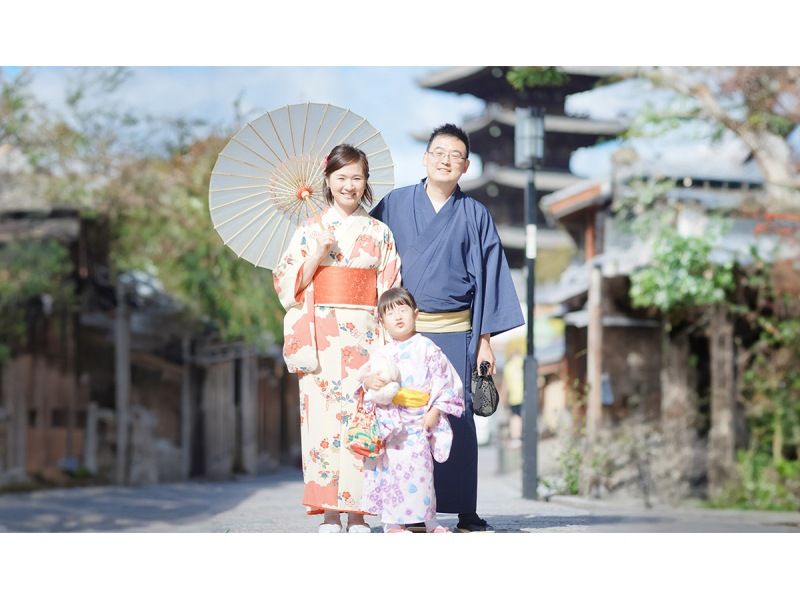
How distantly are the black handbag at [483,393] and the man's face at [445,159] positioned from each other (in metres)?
0.79

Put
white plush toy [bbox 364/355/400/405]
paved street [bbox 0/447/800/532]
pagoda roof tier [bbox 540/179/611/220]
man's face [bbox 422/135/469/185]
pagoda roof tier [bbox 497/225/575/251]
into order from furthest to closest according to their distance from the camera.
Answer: pagoda roof tier [bbox 497/225/575/251] < pagoda roof tier [bbox 540/179/611/220] < paved street [bbox 0/447/800/532] < man's face [bbox 422/135/469/185] < white plush toy [bbox 364/355/400/405]

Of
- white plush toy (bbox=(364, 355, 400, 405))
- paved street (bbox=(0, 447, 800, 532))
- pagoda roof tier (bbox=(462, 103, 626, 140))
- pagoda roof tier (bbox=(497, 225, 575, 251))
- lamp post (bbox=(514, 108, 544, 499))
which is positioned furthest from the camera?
pagoda roof tier (bbox=(497, 225, 575, 251))

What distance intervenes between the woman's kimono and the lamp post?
3221mm

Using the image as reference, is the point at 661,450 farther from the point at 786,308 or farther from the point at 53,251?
the point at 53,251

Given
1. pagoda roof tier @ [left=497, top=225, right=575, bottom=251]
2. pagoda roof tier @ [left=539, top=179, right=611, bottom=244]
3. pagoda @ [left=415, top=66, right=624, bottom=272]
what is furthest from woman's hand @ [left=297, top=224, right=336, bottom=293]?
pagoda roof tier @ [left=497, top=225, right=575, bottom=251]

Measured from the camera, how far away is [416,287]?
4324 millimetres

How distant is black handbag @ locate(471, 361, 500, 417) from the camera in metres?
4.16

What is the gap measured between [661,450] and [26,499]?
7072 millimetres

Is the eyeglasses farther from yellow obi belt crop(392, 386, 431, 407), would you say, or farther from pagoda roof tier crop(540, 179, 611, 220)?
pagoda roof tier crop(540, 179, 611, 220)

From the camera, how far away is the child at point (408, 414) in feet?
13.2

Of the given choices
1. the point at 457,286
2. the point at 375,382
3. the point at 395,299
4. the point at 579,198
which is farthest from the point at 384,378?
the point at 579,198

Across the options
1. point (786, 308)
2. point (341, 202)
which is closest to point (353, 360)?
point (341, 202)

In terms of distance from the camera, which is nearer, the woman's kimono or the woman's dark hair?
the woman's kimono

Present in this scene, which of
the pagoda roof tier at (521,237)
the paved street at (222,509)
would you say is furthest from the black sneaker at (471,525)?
the pagoda roof tier at (521,237)
